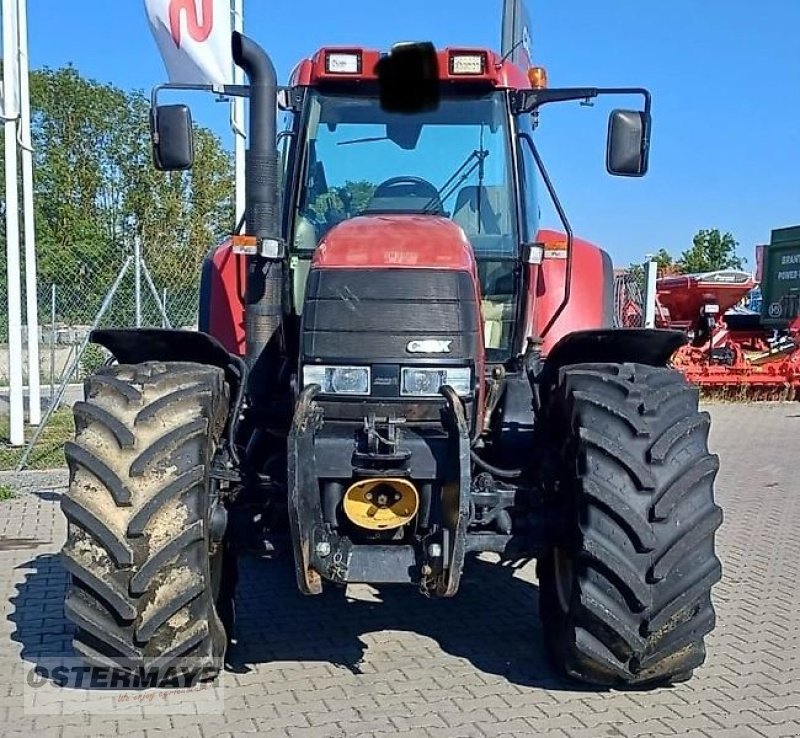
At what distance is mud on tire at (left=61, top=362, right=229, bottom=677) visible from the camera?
12.1 ft

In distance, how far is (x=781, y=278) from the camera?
56.7 ft

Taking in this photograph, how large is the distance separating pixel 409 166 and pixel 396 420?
173 cm

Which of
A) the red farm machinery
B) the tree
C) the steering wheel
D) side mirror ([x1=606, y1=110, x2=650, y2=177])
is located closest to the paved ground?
the steering wheel

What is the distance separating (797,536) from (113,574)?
16.5 feet

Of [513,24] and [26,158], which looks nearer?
[513,24]

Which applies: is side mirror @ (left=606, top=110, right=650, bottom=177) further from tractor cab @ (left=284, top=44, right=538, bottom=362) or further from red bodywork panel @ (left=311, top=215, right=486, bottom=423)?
red bodywork panel @ (left=311, top=215, right=486, bottom=423)

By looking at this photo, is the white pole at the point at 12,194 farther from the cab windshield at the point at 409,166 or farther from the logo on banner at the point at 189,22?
the cab windshield at the point at 409,166

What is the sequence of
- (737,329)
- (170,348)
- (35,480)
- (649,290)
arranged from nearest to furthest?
(170,348)
(35,480)
(649,290)
(737,329)

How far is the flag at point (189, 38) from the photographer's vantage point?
29.5 feet

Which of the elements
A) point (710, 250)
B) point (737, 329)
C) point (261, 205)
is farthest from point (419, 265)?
point (710, 250)

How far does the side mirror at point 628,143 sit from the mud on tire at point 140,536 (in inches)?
95.3

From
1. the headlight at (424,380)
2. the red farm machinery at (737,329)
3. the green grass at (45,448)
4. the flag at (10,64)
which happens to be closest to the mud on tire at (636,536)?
the headlight at (424,380)

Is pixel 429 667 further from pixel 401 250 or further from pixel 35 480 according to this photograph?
pixel 35 480

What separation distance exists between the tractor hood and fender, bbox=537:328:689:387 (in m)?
0.59
